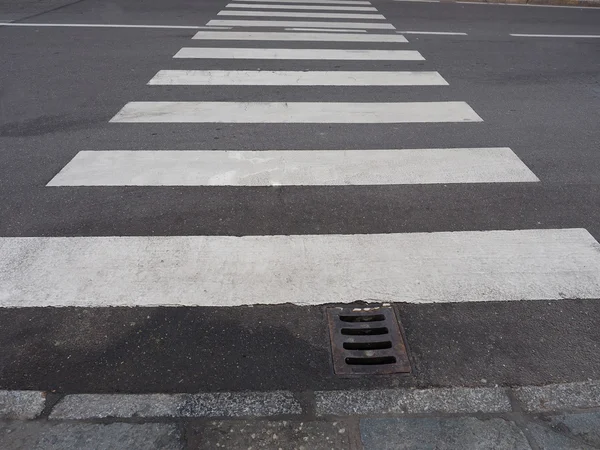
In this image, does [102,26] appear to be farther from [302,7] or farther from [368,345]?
[368,345]

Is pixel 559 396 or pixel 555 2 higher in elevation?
pixel 555 2

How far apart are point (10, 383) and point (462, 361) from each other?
98.8 inches

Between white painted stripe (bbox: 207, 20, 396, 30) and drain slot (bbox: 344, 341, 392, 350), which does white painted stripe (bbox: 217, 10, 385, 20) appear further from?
drain slot (bbox: 344, 341, 392, 350)

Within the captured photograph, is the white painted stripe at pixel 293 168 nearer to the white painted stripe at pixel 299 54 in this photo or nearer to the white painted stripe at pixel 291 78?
the white painted stripe at pixel 291 78

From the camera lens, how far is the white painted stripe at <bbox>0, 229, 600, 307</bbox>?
3352mm

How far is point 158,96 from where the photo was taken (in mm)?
6762

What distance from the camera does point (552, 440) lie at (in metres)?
2.46

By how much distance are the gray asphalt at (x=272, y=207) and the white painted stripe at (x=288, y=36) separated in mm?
1429

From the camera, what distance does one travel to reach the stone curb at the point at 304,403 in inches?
101

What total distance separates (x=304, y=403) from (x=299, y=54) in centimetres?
736

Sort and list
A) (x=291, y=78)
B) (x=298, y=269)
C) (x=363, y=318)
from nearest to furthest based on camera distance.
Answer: (x=363, y=318) < (x=298, y=269) < (x=291, y=78)

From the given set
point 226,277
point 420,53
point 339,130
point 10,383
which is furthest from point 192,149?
point 420,53

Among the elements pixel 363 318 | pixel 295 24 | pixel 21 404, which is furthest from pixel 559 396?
pixel 295 24

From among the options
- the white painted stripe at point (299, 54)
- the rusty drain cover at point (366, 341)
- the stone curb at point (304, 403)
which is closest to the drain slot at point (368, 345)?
the rusty drain cover at point (366, 341)
